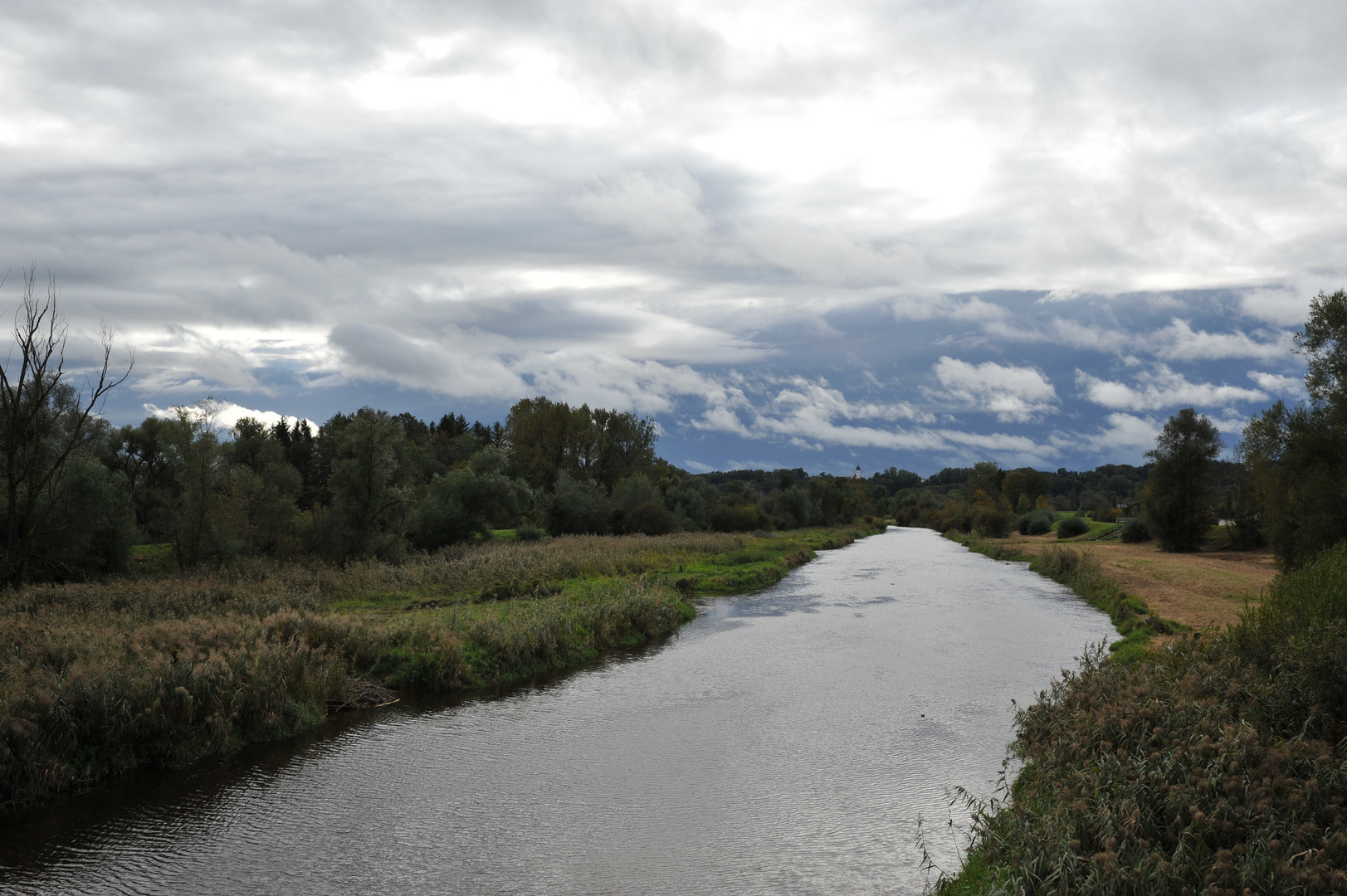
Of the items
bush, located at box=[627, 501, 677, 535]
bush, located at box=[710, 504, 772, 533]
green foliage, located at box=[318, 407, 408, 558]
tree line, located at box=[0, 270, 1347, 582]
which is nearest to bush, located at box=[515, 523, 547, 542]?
tree line, located at box=[0, 270, 1347, 582]

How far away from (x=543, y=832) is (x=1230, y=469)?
70.7 metres

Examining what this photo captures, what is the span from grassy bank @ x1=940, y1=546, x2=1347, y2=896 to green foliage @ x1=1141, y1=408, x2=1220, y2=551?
56.2 meters

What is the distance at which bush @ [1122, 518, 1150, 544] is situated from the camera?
2862 inches

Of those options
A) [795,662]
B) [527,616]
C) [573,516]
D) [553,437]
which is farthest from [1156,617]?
[553,437]

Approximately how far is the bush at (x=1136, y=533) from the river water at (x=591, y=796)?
62.1 meters

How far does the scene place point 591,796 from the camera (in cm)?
1148

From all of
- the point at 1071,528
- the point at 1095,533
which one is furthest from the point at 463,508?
the point at 1071,528

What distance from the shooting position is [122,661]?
13.1 metres

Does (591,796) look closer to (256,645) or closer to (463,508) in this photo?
(256,645)

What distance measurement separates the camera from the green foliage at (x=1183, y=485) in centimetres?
6069

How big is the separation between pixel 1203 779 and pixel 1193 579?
35041mm

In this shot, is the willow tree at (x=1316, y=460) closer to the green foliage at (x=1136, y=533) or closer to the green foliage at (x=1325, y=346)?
the green foliage at (x=1325, y=346)

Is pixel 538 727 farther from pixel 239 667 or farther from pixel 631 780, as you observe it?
pixel 239 667

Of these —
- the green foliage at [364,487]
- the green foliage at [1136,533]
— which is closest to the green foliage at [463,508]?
the green foliage at [364,487]
